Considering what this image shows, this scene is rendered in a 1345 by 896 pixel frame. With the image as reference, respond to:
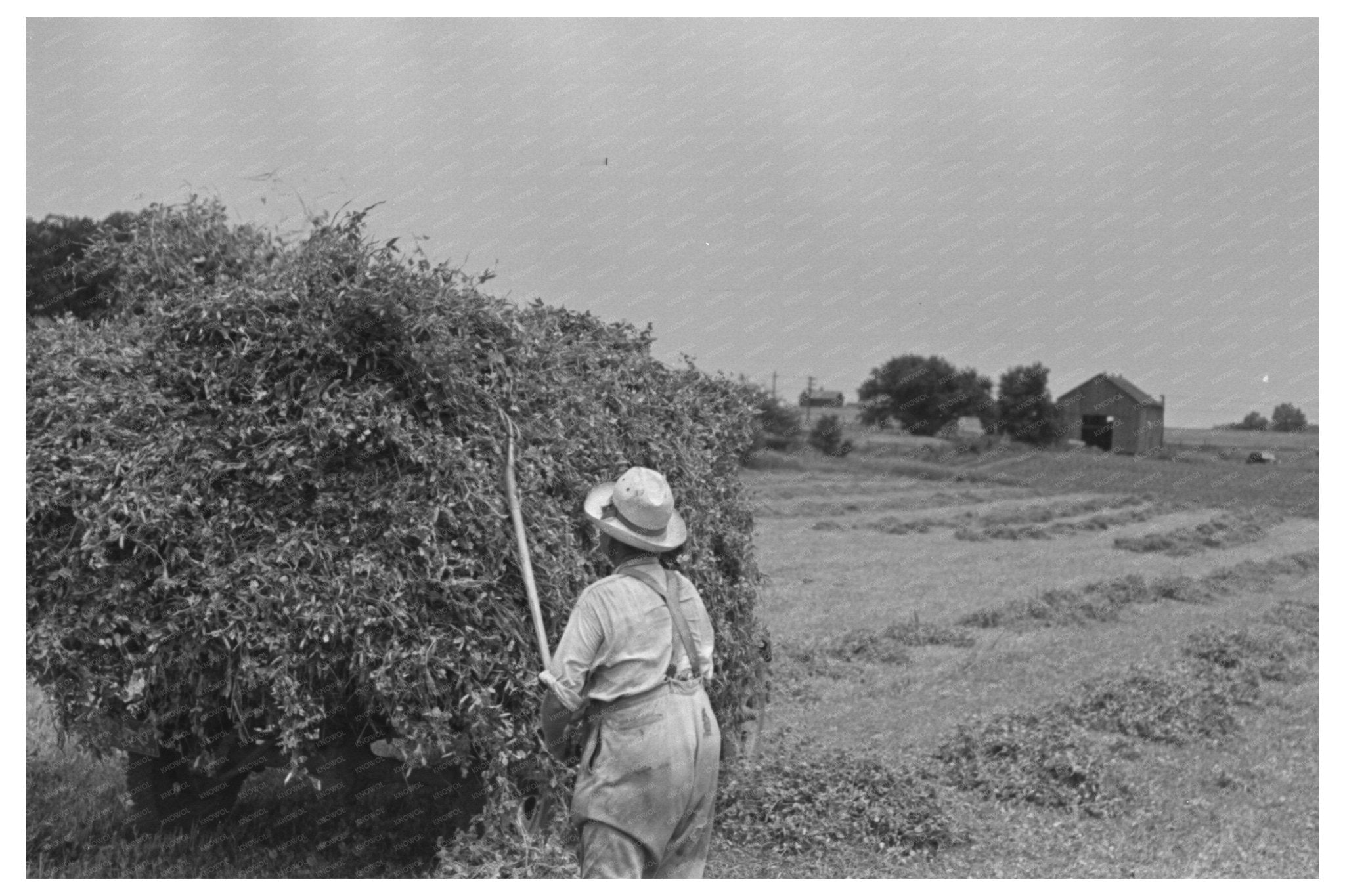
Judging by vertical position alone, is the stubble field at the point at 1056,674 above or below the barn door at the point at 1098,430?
below

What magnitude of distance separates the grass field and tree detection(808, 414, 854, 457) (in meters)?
20.0

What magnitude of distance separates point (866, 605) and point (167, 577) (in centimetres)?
1294

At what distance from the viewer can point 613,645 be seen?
15.1ft

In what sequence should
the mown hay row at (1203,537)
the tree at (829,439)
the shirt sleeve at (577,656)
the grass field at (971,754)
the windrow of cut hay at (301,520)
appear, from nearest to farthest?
the shirt sleeve at (577,656) < the windrow of cut hay at (301,520) < the grass field at (971,754) < the mown hay row at (1203,537) < the tree at (829,439)

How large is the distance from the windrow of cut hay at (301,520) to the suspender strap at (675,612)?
932 millimetres

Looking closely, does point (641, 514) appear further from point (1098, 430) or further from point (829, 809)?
point (1098, 430)

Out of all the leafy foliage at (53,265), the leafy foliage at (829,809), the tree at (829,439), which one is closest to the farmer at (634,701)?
the leafy foliage at (829,809)

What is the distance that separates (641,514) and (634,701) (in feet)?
2.35

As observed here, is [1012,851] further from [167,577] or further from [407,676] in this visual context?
[167,577]

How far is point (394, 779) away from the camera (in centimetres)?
609

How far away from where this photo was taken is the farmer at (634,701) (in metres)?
4.61

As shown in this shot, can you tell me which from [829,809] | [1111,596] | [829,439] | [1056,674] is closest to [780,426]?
[829,439]

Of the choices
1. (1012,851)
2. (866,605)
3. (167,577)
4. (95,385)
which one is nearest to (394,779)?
(167,577)

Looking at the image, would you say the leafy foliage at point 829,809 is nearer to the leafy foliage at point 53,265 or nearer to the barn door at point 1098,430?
the leafy foliage at point 53,265
